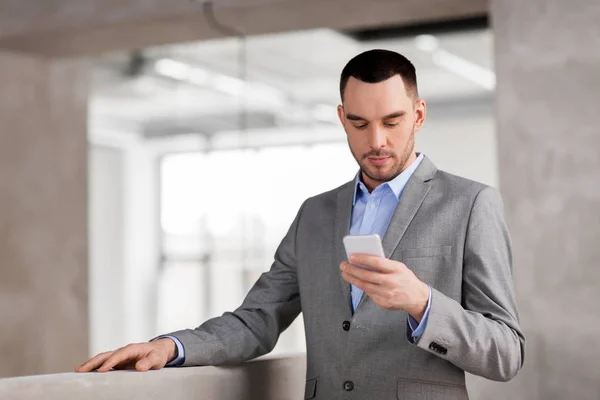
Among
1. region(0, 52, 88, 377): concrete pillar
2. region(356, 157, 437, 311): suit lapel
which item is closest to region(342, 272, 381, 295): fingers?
region(356, 157, 437, 311): suit lapel

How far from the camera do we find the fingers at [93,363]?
75.9 inches

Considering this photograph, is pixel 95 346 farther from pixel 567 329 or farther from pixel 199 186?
pixel 567 329

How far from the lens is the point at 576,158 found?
342 cm

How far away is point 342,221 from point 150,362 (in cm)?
51

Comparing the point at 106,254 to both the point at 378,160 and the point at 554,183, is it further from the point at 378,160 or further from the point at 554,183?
the point at 378,160

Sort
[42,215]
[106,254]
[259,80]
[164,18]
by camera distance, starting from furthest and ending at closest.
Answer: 1. [106,254]
2. [259,80]
3. [42,215]
4. [164,18]

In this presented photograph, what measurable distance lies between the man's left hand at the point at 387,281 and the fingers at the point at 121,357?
526mm

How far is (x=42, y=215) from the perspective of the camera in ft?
16.6

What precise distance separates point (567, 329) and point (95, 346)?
27.1 feet

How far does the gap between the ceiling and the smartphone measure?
17.4 ft

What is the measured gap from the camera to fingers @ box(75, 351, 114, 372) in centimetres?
193

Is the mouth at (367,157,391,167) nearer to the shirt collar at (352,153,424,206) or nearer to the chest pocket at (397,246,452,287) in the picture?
the shirt collar at (352,153,424,206)

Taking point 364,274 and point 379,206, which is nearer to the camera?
point 364,274

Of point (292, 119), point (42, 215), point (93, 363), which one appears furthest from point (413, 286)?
point (292, 119)
